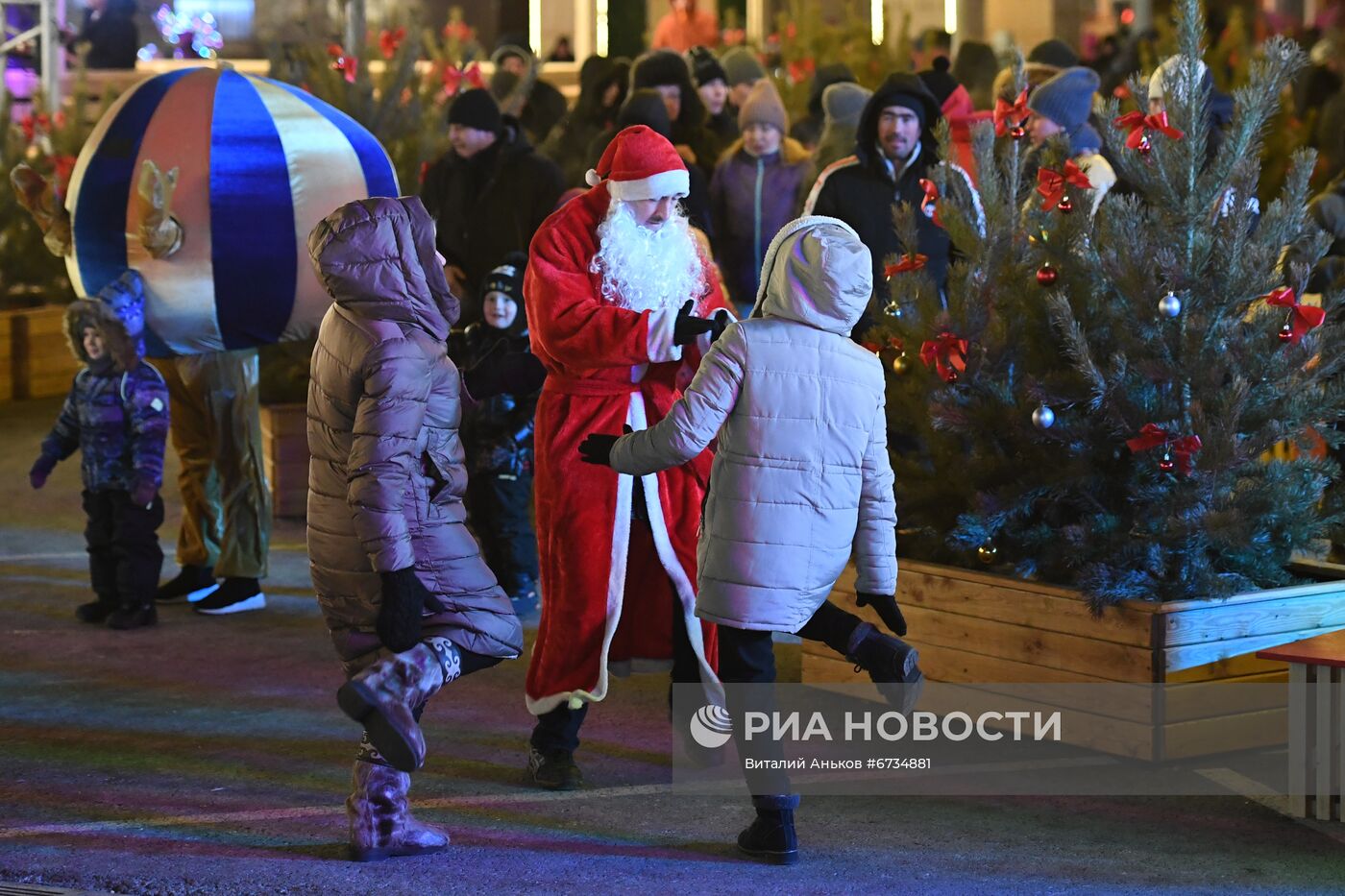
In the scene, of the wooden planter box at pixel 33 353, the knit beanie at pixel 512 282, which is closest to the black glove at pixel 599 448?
the knit beanie at pixel 512 282

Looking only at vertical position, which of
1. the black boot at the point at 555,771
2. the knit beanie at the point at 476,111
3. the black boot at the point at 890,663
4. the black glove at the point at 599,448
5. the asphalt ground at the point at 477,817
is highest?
the knit beanie at the point at 476,111

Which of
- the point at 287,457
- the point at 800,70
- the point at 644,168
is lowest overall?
the point at 287,457

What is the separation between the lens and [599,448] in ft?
18.0

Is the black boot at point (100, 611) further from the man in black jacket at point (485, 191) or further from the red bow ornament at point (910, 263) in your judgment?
the red bow ornament at point (910, 263)

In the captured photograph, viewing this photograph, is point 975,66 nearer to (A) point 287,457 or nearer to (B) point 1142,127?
(A) point 287,457

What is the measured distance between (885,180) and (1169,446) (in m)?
2.56

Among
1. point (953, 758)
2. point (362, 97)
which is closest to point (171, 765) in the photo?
point (953, 758)

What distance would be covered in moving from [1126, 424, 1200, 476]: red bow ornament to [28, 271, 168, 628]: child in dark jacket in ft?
12.8

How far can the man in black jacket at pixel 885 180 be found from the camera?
27.7ft

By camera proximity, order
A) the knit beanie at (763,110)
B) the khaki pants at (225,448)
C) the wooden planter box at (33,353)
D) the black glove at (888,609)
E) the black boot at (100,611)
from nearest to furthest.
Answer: the black glove at (888,609), the black boot at (100,611), the khaki pants at (225,448), the knit beanie at (763,110), the wooden planter box at (33,353)

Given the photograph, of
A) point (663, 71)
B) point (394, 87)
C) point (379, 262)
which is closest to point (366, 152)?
point (379, 262)

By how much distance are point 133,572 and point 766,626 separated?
3.72m

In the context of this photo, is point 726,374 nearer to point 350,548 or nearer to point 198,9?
point 350,548

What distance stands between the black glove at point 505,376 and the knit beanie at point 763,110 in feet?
16.7
